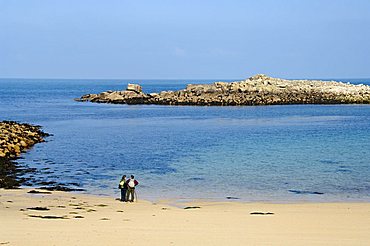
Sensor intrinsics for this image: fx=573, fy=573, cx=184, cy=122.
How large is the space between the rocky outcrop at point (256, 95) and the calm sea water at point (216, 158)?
27.8 m

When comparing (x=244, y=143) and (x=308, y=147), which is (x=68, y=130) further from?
(x=308, y=147)

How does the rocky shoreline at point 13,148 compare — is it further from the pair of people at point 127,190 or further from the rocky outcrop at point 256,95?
the rocky outcrop at point 256,95

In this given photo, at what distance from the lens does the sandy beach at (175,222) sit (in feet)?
39.8

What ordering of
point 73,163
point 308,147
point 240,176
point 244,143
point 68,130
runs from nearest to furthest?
1. point 240,176
2. point 73,163
3. point 308,147
4. point 244,143
5. point 68,130

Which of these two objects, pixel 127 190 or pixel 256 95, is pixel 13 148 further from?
pixel 256 95

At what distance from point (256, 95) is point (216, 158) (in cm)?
5798

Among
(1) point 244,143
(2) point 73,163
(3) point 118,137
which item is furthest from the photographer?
(3) point 118,137

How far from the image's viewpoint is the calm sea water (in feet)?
71.1

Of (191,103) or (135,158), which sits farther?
(191,103)

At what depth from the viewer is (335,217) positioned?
50.7 ft

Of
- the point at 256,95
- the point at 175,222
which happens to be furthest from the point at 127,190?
the point at 256,95

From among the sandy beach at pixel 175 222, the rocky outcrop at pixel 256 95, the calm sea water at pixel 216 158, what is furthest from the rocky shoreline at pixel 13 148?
the rocky outcrop at pixel 256 95

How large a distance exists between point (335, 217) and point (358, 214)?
94 centimetres

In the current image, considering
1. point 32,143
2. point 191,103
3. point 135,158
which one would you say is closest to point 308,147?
point 135,158
